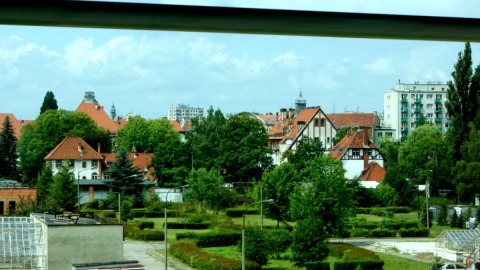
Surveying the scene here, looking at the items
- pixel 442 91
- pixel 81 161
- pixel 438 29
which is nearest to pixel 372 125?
pixel 442 91

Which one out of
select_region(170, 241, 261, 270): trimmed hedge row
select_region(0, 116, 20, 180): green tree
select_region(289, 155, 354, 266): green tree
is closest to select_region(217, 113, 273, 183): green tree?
select_region(289, 155, 354, 266): green tree

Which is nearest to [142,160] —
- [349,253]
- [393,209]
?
[393,209]

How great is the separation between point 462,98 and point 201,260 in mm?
10568

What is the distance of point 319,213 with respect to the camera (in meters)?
14.9

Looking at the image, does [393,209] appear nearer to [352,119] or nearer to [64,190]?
[64,190]

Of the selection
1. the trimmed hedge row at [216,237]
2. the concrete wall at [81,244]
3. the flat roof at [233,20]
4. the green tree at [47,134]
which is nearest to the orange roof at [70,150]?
the green tree at [47,134]

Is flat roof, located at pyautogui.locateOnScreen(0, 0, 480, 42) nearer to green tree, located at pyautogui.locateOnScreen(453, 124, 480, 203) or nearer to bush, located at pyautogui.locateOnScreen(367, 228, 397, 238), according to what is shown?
bush, located at pyautogui.locateOnScreen(367, 228, 397, 238)

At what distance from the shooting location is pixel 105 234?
34.8 ft

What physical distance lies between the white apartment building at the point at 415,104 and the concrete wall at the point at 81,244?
2088 cm

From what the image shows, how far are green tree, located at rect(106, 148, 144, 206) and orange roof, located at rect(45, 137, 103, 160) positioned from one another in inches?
72.1

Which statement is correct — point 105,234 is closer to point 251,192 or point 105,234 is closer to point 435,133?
point 251,192

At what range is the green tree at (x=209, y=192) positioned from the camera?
64.6ft

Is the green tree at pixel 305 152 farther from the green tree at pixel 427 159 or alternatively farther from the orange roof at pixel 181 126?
the orange roof at pixel 181 126

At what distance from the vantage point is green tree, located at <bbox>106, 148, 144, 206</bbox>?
20.3m
